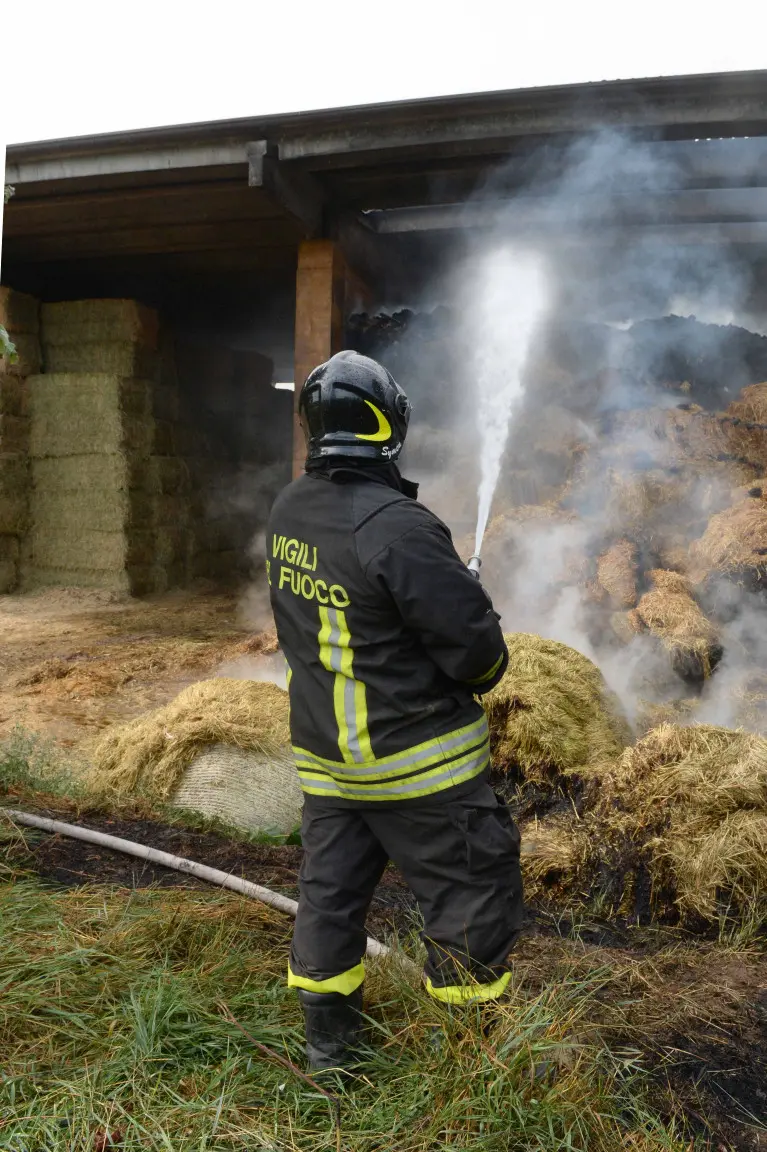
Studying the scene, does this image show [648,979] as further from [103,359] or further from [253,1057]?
[103,359]

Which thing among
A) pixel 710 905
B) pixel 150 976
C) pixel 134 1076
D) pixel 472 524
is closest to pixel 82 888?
pixel 150 976

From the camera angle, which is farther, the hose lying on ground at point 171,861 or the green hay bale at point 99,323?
the green hay bale at point 99,323

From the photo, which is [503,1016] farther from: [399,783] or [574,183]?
[574,183]

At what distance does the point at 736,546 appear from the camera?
6.05 meters

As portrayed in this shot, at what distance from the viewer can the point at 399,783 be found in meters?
2.10

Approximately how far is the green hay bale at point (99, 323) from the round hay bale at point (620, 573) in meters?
6.61

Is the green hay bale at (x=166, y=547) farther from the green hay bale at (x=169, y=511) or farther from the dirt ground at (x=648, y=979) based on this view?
the dirt ground at (x=648, y=979)

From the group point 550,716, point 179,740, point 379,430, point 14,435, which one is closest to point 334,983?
point 379,430

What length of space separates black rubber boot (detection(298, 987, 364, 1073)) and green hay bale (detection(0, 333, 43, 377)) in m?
9.83

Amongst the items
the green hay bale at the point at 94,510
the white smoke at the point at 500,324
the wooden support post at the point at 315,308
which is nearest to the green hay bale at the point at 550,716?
the wooden support post at the point at 315,308

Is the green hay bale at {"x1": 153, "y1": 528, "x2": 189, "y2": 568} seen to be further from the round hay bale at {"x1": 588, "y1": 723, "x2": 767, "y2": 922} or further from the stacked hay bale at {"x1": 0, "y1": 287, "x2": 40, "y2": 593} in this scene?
the round hay bale at {"x1": 588, "y1": 723, "x2": 767, "y2": 922}

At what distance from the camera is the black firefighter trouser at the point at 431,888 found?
6.82 ft

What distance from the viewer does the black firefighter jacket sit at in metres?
2.06

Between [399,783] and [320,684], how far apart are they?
31 cm
